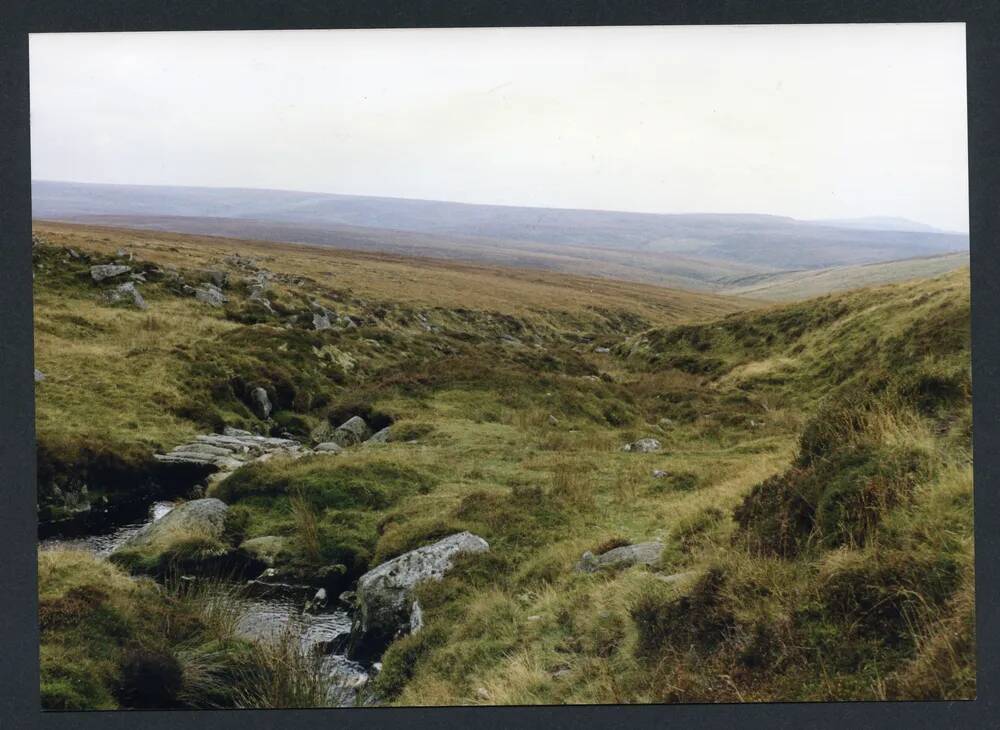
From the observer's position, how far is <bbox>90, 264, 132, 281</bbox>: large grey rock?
13.5 metres

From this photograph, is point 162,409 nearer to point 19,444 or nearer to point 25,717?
point 19,444

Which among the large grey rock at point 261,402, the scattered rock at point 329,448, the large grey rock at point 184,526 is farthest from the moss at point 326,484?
the large grey rock at point 261,402

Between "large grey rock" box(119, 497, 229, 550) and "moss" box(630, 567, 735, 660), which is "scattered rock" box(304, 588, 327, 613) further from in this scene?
"moss" box(630, 567, 735, 660)

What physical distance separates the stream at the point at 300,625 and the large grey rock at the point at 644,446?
16.6 feet

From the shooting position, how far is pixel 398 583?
9.73m

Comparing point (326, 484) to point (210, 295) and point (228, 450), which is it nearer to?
point (228, 450)

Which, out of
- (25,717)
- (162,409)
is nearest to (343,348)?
(162,409)

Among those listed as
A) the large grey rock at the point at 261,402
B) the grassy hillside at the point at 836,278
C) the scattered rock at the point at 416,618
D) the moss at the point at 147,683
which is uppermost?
the grassy hillside at the point at 836,278

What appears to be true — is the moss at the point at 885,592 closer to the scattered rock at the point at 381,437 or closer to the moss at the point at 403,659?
the moss at the point at 403,659

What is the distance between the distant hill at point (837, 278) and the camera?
10844mm

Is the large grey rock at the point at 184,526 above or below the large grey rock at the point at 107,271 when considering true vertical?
below

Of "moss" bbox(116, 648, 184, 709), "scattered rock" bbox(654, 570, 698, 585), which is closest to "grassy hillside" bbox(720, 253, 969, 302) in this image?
"scattered rock" bbox(654, 570, 698, 585)

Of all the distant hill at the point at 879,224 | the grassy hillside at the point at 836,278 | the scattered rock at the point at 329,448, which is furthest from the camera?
the scattered rock at the point at 329,448

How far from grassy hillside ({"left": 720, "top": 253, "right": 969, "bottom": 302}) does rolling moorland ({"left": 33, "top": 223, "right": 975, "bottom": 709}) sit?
0.92ft
